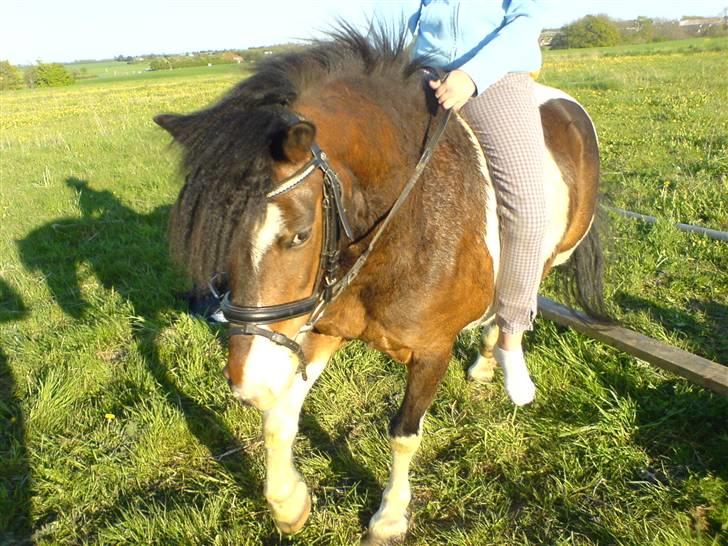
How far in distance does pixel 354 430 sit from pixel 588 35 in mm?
71390

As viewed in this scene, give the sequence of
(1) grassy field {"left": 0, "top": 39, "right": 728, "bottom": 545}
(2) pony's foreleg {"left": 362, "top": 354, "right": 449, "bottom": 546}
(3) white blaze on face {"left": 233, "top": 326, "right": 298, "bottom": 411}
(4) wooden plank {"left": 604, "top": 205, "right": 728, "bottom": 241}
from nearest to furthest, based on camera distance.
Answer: (3) white blaze on face {"left": 233, "top": 326, "right": 298, "bottom": 411} < (2) pony's foreleg {"left": 362, "top": 354, "right": 449, "bottom": 546} < (1) grassy field {"left": 0, "top": 39, "right": 728, "bottom": 545} < (4) wooden plank {"left": 604, "top": 205, "right": 728, "bottom": 241}

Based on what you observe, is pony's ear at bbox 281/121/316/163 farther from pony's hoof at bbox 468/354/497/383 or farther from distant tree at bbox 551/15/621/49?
distant tree at bbox 551/15/621/49

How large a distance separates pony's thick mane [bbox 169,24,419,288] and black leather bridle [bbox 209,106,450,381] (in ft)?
0.26

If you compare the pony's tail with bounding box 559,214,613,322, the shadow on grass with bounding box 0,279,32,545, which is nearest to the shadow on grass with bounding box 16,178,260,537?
the shadow on grass with bounding box 0,279,32,545

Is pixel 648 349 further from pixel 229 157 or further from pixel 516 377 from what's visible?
pixel 229 157

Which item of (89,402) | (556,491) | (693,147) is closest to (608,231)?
(556,491)

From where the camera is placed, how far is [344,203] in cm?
198

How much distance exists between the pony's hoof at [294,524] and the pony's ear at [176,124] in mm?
1816

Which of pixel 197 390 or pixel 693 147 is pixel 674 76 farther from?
pixel 197 390

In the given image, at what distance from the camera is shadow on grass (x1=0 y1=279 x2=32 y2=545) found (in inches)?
111

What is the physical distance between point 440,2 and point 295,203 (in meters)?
1.50

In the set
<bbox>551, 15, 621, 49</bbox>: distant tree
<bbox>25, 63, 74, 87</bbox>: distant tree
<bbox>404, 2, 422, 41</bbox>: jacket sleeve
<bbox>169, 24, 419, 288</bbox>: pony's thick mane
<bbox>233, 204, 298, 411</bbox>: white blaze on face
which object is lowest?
<bbox>551, 15, 621, 49</bbox>: distant tree

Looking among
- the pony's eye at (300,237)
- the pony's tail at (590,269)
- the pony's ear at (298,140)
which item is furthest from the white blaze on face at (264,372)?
the pony's tail at (590,269)

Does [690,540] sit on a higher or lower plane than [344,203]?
lower
